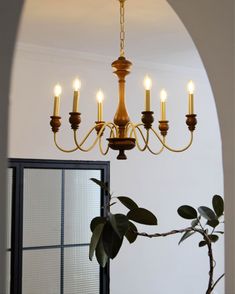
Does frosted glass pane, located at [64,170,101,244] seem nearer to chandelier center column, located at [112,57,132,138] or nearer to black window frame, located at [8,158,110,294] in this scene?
black window frame, located at [8,158,110,294]

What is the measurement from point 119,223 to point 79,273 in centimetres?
305

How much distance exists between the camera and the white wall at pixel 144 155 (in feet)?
14.3

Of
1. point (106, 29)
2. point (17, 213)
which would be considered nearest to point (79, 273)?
point (17, 213)

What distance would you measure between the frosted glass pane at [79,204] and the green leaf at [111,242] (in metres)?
2.90

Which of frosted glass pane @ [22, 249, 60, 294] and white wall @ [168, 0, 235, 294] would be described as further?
frosted glass pane @ [22, 249, 60, 294]

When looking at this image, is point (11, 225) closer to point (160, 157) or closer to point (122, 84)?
point (160, 157)

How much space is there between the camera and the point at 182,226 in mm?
5055

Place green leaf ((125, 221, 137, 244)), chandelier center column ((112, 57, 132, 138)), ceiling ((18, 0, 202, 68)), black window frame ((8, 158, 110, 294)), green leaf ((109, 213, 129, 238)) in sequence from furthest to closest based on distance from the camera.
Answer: black window frame ((8, 158, 110, 294)) → ceiling ((18, 0, 202, 68)) → chandelier center column ((112, 57, 132, 138)) → green leaf ((125, 221, 137, 244)) → green leaf ((109, 213, 129, 238))

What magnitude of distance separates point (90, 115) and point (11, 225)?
3.56ft

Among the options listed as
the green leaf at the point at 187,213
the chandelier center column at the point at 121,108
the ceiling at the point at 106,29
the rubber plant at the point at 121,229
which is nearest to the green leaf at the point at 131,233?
the rubber plant at the point at 121,229

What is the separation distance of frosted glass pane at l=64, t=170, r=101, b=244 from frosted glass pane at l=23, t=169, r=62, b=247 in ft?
0.27

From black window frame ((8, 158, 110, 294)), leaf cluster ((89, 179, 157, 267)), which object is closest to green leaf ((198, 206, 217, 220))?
leaf cluster ((89, 179, 157, 267))

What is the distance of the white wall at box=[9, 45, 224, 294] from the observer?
4359 millimetres

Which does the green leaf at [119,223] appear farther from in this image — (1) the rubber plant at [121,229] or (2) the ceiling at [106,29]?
(2) the ceiling at [106,29]
